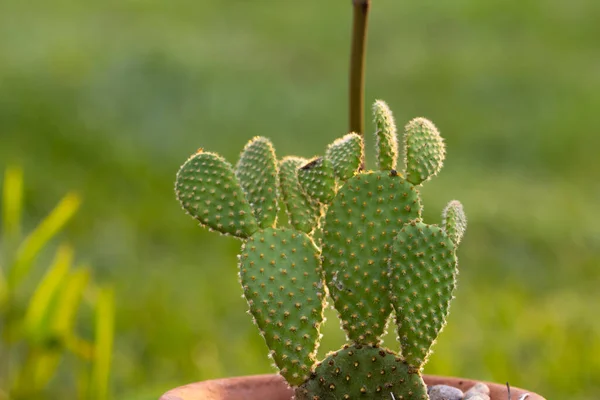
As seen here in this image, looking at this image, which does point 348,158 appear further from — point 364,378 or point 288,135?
point 288,135

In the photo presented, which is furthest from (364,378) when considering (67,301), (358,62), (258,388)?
(67,301)

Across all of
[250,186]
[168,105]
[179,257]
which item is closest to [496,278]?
[179,257]

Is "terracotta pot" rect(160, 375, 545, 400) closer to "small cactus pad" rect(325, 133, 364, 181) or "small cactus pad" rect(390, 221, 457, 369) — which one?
"small cactus pad" rect(390, 221, 457, 369)

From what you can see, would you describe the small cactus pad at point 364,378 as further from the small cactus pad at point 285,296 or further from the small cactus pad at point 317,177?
the small cactus pad at point 317,177

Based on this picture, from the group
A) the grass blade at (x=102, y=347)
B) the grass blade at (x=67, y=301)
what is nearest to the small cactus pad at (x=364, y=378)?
the grass blade at (x=102, y=347)

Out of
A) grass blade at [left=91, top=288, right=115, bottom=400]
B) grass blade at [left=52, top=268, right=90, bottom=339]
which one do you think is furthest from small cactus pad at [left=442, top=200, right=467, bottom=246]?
grass blade at [left=52, top=268, right=90, bottom=339]

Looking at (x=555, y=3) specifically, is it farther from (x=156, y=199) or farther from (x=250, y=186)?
(x=250, y=186)
